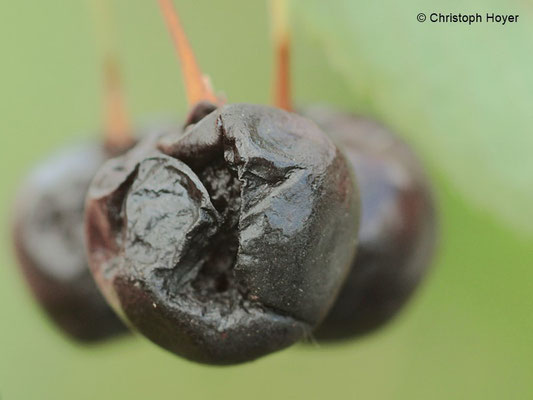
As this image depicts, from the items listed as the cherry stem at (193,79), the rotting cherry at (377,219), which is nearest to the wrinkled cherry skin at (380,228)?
the rotting cherry at (377,219)

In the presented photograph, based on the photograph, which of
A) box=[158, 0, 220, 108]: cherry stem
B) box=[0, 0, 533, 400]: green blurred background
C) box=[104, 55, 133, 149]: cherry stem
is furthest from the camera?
box=[104, 55, 133, 149]: cherry stem

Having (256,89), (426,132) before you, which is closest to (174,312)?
(426,132)

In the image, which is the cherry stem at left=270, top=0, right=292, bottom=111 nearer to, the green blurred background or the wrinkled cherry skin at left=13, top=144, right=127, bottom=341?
the green blurred background

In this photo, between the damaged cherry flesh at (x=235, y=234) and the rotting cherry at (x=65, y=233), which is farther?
the rotting cherry at (x=65, y=233)

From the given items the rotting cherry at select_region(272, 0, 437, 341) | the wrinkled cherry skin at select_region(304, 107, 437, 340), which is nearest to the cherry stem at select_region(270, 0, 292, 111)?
the rotting cherry at select_region(272, 0, 437, 341)

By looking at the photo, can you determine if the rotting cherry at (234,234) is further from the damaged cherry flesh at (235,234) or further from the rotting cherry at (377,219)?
the rotting cherry at (377,219)

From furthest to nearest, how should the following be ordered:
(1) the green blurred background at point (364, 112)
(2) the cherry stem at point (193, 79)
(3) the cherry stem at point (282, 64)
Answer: (1) the green blurred background at point (364, 112), (3) the cherry stem at point (282, 64), (2) the cherry stem at point (193, 79)
